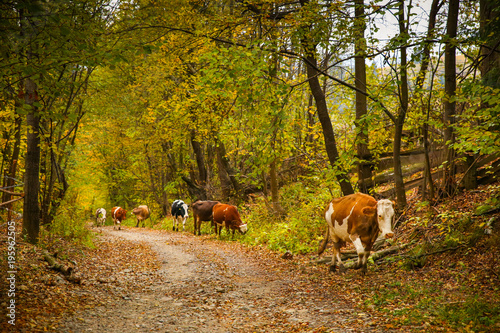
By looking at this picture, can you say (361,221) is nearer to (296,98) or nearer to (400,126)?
(400,126)

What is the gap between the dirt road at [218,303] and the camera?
17.6 ft

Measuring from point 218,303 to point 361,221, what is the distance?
3.52 m

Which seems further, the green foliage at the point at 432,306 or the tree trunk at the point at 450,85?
the tree trunk at the point at 450,85

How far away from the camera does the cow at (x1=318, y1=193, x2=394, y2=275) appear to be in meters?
7.08

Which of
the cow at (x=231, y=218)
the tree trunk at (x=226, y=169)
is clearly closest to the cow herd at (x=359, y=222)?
the cow at (x=231, y=218)

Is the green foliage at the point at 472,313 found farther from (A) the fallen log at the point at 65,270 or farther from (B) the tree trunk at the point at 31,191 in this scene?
(B) the tree trunk at the point at 31,191

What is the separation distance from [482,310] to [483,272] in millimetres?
1743

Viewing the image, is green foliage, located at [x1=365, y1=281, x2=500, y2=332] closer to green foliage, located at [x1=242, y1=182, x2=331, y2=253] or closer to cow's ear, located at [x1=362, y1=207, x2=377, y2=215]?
cow's ear, located at [x1=362, y1=207, x2=377, y2=215]

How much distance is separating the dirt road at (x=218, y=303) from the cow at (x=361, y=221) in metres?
1.27

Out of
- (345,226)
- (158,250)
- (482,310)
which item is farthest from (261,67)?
(158,250)

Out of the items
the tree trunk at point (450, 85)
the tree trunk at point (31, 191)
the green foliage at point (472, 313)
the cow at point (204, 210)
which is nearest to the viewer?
the green foliage at point (472, 313)

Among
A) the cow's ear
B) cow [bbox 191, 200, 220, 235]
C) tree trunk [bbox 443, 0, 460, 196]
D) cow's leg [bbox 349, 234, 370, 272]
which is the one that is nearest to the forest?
tree trunk [bbox 443, 0, 460, 196]

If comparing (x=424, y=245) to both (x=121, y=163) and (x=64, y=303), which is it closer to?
(x=64, y=303)

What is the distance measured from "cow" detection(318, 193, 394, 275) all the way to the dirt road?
1.27m
